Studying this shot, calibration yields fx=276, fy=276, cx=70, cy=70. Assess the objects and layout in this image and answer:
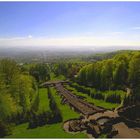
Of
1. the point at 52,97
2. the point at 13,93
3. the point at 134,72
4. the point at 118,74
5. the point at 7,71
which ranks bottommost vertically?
the point at 52,97

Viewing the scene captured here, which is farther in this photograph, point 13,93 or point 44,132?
point 13,93

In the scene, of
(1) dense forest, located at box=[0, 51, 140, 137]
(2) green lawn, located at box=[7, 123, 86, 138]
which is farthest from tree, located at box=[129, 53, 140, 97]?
(2) green lawn, located at box=[7, 123, 86, 138]

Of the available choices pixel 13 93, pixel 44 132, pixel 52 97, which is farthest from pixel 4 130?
pixel 52 97

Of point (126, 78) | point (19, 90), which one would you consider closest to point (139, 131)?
point (19, 90)

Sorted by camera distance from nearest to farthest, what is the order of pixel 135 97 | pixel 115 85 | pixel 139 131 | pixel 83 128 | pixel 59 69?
1. pixel 139 131
2. pixel 83 128
3. pixel 135 97
4. pixel 115 85
5. pixel 59 69

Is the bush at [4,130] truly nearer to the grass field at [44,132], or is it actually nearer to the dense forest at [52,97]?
the dense forest at [52,97]

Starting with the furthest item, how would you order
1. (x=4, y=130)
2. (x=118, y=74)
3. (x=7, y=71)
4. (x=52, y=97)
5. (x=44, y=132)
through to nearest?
(x=118, y=74)
(x=52, y=97)
(x=7, y=71)
(x=44, y=132)
(x=4, y=130)

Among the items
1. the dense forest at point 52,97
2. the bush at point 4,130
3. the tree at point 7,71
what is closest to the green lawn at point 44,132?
the bush at point 4,130

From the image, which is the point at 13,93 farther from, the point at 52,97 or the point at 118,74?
the point at 118,74

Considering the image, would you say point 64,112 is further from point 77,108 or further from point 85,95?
point 85,95
